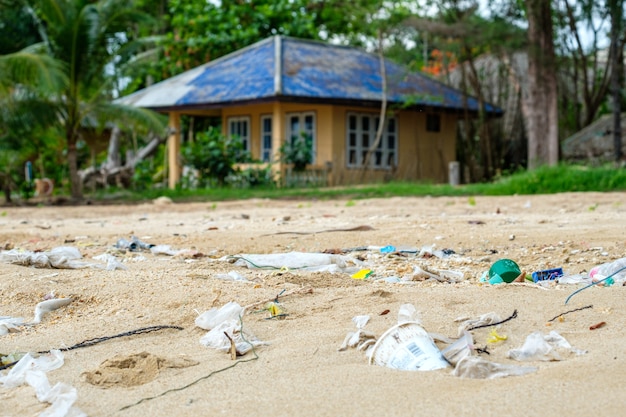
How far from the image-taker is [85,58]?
16.5m

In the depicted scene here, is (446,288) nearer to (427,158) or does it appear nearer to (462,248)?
(462,248)

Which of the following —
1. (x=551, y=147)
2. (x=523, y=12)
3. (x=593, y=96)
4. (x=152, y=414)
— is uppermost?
(x=523, y=12)

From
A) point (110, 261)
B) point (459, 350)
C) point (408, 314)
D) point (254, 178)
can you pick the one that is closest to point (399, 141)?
point (254, 178)

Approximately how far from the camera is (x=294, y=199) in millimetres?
14336

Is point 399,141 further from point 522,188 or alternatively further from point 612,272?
point 612,272

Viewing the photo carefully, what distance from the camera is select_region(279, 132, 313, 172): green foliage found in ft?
61.3

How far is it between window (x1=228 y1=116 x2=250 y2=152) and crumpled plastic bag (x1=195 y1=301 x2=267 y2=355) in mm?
17219

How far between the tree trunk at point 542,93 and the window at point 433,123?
4539 millimetres

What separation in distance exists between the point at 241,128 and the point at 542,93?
774cm

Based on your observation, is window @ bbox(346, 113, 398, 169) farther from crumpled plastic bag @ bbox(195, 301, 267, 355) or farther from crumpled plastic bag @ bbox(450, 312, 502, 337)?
crumpled plastic bag @ bbox(450, 312, 502, 337)

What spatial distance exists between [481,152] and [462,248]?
14.1m

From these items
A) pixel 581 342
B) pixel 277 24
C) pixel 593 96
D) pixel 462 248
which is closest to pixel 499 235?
pixel 462 248

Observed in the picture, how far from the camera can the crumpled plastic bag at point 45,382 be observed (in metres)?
2.66

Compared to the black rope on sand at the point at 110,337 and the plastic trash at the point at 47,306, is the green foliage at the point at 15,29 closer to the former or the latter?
the plastic trash at the point at 47,306
